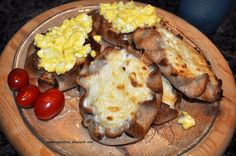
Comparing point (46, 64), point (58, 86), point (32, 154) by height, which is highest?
point (46, 64)

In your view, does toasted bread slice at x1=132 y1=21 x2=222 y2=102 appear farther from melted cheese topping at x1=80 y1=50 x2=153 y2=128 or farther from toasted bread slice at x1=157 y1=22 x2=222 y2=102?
melted cheese topping at x1=80 y1=50 x2=153 y2=128

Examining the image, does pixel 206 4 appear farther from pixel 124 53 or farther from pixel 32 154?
pixel 32 154

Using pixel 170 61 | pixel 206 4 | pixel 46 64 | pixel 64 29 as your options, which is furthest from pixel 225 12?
pixel 46 64

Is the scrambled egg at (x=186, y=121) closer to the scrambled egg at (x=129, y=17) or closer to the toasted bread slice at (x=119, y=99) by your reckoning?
the toasted bread slice at (x=119, y=99)

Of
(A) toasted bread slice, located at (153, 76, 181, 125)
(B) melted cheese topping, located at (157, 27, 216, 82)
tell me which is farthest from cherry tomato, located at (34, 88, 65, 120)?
(B) melted cheese topping, located at (157, 27, 216, 82)

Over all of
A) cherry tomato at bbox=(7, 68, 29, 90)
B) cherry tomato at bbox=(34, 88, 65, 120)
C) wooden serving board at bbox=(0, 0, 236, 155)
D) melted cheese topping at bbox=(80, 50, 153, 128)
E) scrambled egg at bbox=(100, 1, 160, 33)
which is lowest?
wooden serving board at bbox=(0, 0, 236, 155)

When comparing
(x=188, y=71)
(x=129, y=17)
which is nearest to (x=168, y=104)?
(x=188, y=71)
